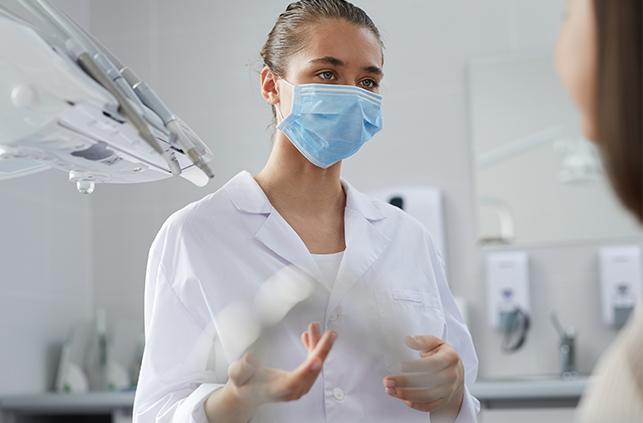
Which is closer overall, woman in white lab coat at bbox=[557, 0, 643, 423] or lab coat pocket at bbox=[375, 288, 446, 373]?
woman in white lab coat at bbox=[557, 0, 643, 423]

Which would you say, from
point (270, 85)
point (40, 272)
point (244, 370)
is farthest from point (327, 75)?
point (40, 272)

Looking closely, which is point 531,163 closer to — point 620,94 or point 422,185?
point 422,185

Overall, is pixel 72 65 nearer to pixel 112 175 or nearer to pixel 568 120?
pixel 112 175

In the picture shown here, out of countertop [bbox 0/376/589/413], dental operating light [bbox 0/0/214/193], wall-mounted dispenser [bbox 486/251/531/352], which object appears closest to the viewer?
dental operating light [bbox 0/0/214/193]

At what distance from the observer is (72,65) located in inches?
41.4

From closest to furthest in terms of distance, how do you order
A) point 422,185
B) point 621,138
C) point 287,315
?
point 621,138
point 287,315
point 422,185

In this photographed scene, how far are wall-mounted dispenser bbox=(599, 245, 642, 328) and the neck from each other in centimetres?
165

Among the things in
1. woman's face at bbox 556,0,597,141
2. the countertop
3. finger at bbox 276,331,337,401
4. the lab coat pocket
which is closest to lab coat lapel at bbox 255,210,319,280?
the lab coat pocket

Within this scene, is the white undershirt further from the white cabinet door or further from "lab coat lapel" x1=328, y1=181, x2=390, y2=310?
the white cabinet door

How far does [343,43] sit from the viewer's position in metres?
1.75

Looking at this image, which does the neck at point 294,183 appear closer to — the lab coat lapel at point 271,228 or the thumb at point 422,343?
the lab coat lapel at point 271,228

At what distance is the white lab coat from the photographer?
1577 millimetres

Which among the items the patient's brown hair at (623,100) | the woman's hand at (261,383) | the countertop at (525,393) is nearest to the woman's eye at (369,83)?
the woman's hand at (261,383)

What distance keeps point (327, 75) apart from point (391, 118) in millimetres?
1690
